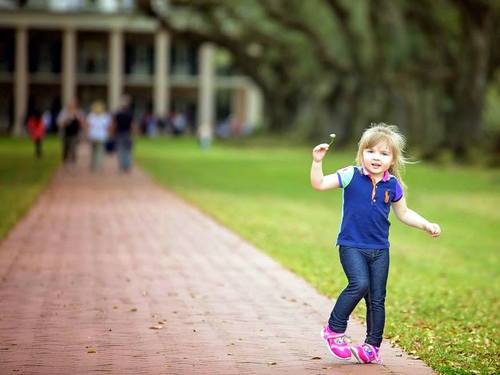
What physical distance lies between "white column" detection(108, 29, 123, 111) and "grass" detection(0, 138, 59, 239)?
37.1 m

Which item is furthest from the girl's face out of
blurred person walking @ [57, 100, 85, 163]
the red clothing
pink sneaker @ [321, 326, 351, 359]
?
the red clothing

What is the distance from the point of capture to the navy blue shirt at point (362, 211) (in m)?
7.76

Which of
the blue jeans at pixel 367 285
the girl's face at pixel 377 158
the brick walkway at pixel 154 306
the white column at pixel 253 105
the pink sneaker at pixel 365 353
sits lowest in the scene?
the white column at pixel 253 105

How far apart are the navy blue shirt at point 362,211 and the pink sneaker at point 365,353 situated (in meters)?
0.62

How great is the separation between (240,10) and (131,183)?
2636 cm

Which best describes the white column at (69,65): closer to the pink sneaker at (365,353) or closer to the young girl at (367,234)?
the young girl at (367,234)

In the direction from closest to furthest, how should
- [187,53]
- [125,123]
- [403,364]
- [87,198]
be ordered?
[403,364]
[87,198]
[125,123]
[187,53]

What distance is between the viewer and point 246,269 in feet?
42.0

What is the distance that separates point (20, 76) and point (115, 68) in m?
6.31

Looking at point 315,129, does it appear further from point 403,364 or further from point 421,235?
point 403,364

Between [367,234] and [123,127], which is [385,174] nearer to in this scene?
[367,234]

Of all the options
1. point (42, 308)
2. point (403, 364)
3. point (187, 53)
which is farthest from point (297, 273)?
point (187, 53)

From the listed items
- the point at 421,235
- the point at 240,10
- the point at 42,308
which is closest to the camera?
the point at 42,308

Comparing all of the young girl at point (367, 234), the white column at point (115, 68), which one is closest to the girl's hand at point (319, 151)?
the young girl at point (367, 234)
